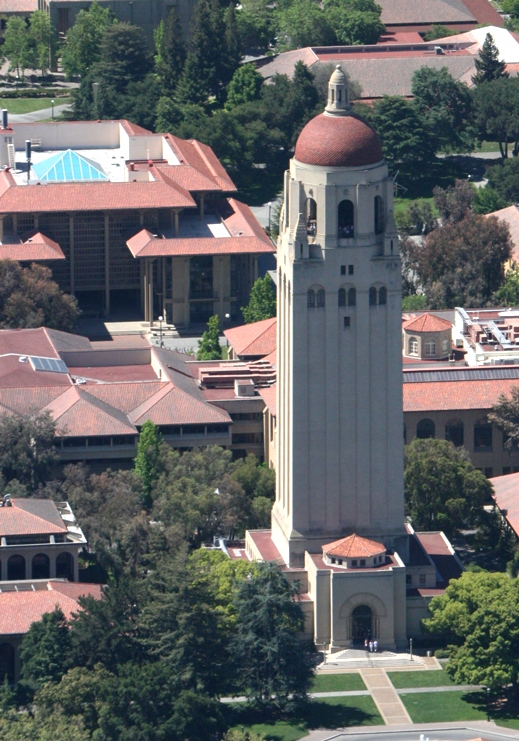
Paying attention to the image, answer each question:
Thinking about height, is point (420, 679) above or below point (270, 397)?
below

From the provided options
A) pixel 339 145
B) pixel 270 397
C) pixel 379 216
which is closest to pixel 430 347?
pixel 270 397

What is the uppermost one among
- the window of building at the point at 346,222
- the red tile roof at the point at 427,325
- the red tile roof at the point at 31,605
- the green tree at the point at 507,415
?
the window of building at the point at 346,222

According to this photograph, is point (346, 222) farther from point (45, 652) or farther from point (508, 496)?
point (45, 652)

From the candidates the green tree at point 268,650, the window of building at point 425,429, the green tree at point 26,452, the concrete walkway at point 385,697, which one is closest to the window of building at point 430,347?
the window of building at point 425,429

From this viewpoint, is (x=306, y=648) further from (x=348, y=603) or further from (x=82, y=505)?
(x=82, y=505)

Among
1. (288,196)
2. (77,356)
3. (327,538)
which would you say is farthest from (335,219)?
(77,356)

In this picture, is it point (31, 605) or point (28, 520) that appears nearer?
point (31, 605)

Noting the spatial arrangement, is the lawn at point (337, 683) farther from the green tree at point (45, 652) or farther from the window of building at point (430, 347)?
the window of building at point (430, 347)

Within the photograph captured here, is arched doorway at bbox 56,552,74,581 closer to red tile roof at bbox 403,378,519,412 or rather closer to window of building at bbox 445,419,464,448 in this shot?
red tile roof at bbox 403,378,519,412
